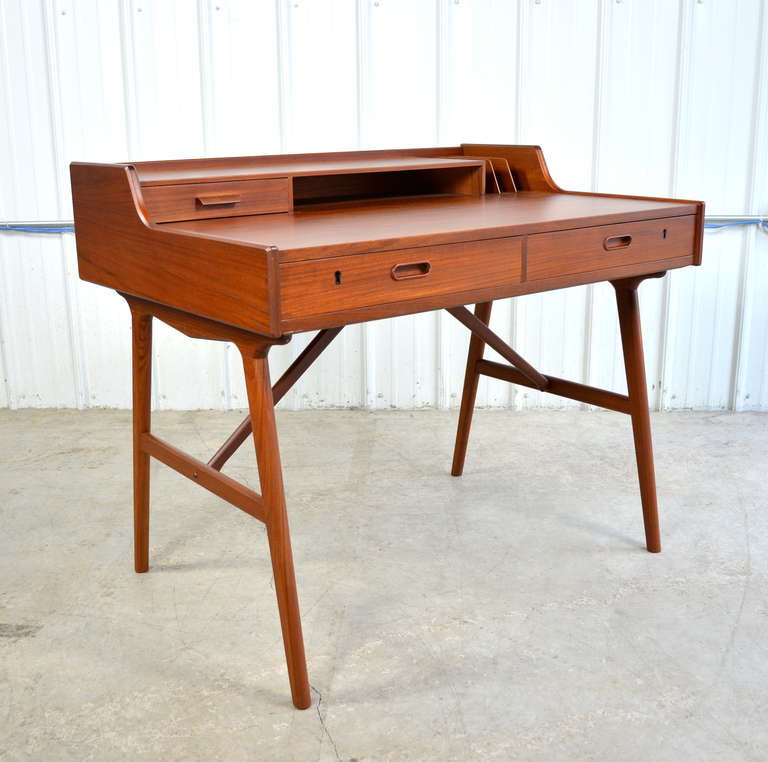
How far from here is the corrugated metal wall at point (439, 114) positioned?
4.04m

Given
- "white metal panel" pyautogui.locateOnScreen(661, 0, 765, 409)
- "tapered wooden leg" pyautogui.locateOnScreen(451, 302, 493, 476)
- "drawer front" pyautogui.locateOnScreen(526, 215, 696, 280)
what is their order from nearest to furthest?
"drawer front" pyautogui.locateOnScreen(526, 215, 696, 280), "tapered wooden leg" pyautogui.locateOnScreen(451, 302, 493, 476), "white metal panel" pyautogui.locateOnScreen(661, 0, 765, 409)

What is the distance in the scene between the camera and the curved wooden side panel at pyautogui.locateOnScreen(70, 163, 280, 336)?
1.84 metres

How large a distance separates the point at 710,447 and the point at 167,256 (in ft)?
8.34

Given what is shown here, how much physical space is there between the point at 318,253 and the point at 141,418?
0.97 meters

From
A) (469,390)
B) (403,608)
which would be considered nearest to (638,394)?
(469,390)

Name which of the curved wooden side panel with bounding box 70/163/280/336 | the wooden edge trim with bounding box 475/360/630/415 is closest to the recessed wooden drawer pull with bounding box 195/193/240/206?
the curved wooden side panel with bounding box 70/163/280/336

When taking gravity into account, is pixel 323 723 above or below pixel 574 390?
below

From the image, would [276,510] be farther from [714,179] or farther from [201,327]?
[714,179]

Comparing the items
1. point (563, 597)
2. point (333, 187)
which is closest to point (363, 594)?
point (563, 597)

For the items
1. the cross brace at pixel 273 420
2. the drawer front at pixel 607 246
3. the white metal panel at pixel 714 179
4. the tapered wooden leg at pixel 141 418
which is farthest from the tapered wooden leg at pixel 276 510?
the white metal panel at pixel 714 179

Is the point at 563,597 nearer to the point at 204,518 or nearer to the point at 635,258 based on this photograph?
the point at 635,258

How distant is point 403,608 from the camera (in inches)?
101

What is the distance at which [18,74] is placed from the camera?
411cm

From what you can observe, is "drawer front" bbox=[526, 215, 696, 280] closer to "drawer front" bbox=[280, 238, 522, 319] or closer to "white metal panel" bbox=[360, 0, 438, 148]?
"drawer front" bbox=[280, 238, 522, 319]
